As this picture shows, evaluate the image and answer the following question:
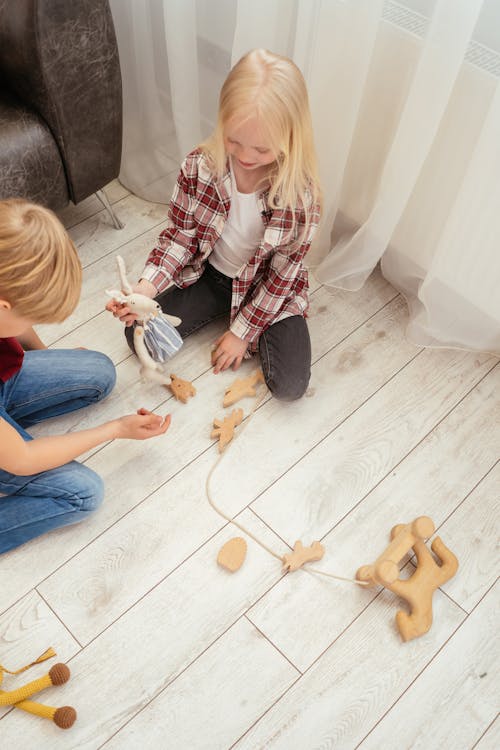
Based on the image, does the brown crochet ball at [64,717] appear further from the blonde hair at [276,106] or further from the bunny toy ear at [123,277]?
the blonde hair at [276,106]

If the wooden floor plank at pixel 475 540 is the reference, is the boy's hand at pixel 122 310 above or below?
above

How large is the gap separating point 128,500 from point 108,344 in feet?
1.14

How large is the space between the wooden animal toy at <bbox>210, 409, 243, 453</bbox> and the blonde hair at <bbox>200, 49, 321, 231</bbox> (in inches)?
16.4

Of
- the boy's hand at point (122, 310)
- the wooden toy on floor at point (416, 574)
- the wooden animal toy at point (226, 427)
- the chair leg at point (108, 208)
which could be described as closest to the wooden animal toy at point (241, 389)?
the wooden animal toy at point (226, 427)

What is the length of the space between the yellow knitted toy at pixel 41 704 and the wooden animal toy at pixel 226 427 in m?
0.44

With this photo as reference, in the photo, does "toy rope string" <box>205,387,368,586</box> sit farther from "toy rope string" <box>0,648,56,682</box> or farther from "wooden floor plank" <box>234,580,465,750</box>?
"toy rope string" <box>0,648,56,682</box>

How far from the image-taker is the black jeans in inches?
47.8

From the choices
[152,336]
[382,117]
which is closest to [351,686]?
[152,336]

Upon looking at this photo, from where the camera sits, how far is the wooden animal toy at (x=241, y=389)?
1.22 metres

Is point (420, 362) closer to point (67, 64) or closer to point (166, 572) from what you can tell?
point (166, 572)

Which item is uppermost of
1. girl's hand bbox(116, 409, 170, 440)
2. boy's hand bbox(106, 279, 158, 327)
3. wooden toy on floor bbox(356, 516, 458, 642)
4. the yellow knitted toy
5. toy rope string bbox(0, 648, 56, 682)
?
boy's hand bbox(106, 279, 158, 327)

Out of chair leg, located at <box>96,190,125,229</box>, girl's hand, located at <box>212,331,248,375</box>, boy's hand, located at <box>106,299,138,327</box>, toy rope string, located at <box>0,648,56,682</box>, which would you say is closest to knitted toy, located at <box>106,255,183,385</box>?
boy's hand, located at <box>106,299,138,327</box>

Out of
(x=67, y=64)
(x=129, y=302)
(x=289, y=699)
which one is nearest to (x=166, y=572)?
(x=289, y=699)

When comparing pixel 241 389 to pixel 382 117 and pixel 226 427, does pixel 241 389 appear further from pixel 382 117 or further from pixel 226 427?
pixel 382 117
